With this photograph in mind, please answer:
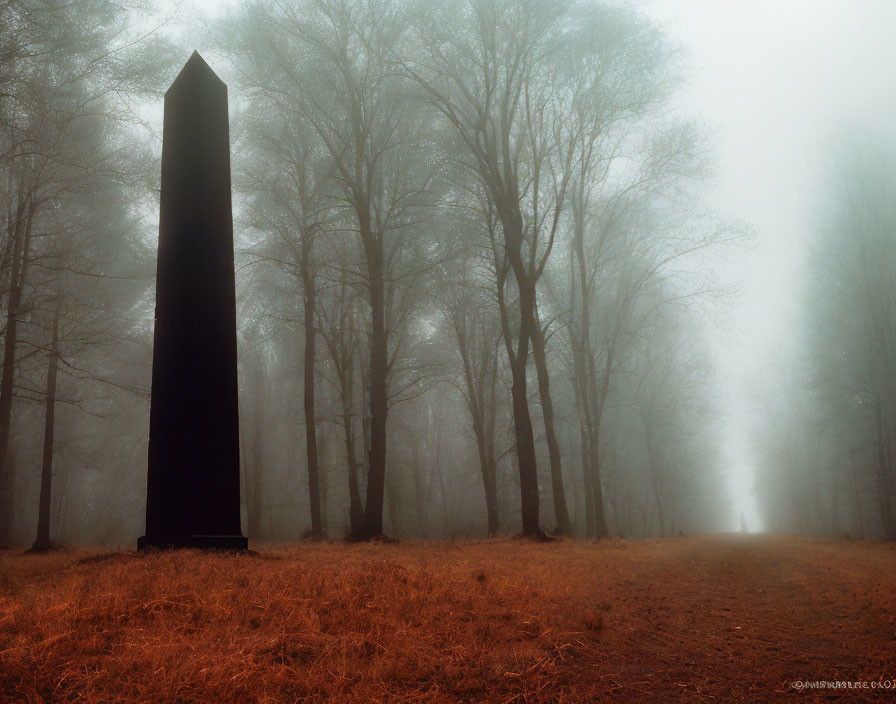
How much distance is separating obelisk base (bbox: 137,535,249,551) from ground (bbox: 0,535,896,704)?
82 cm

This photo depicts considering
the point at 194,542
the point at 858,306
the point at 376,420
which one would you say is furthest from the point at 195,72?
→ the point at 858,306

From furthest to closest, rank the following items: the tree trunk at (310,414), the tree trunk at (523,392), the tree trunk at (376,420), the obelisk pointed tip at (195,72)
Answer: the tree trunk at (310,414) < the tree trunk at (376,420) < the tree trunk at (523,392) < the obelisk pointed tip at (195,72)

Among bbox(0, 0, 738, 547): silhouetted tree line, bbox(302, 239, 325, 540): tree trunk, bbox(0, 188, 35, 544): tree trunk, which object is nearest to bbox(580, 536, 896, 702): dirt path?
bbox(0, 0, 738, 547): silhouetted tree line

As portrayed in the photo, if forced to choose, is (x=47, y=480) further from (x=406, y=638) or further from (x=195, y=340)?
(x=406, y=638)

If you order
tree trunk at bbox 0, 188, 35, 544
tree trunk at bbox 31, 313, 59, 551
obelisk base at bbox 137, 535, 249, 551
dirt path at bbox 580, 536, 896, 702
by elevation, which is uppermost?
tree trunk at bbox 0, 188, 35, 544

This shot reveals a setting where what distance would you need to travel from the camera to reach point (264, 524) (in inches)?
1113

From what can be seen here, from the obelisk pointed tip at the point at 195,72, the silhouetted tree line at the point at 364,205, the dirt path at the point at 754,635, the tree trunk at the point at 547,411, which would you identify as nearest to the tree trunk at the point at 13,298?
the silhouetted tree line at the point at 364,205

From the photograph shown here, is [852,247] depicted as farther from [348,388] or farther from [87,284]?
[87,284]

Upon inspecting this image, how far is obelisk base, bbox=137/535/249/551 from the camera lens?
6.22 metres

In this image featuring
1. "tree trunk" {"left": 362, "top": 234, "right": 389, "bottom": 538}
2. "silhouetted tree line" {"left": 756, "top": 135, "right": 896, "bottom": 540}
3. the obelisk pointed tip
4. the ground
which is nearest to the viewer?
the ground

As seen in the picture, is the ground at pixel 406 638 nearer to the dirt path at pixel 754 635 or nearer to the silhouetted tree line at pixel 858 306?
the dirt path at pixel 754 635

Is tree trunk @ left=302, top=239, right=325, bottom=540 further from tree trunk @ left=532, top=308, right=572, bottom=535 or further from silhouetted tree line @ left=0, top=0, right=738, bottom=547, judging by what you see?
tree trunk @ left=532, top=308, right=572, bottom=535

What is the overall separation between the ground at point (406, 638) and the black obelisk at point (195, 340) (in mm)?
1031

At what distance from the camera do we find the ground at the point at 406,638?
266cm
